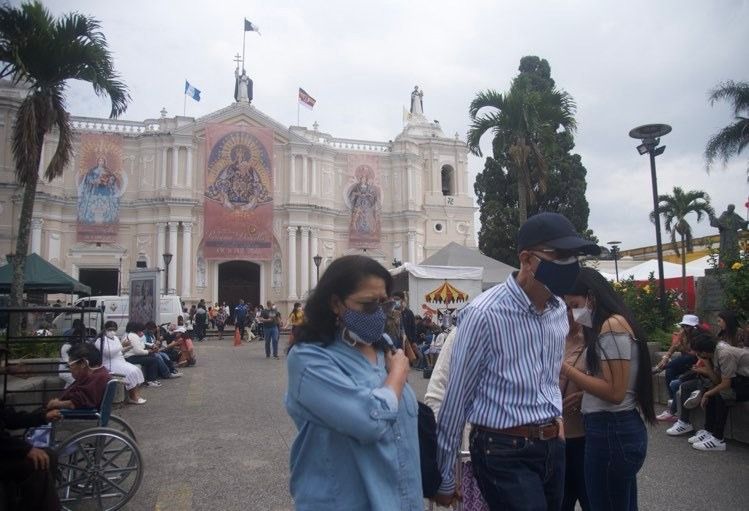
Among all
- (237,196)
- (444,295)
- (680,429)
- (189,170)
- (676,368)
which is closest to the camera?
(680,429)

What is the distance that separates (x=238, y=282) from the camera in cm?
3388

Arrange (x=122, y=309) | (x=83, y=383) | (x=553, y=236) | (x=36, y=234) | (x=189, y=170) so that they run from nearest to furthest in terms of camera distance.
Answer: (x=553, y=236)
(x=83, y=383)
(x=122, y=309)
(x=36, y=234)
(x=189, y=170)

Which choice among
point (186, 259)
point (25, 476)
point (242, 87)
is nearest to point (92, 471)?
point (25, 476)

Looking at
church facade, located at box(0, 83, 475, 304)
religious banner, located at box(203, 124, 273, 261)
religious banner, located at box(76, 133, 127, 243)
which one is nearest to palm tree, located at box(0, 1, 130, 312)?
church facade, located at box(0, 83, 475, 304)

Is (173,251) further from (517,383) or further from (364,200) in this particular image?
(517,383)

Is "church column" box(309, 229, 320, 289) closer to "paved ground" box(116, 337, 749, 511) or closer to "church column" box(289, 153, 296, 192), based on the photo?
"church column" box(289, 153, 296, 192)

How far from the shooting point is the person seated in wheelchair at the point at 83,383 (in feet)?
16.2

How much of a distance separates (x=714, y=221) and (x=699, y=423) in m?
6.61

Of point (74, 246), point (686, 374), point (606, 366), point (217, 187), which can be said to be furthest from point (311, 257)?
point (606, 366)

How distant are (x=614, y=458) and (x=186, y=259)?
31.1 m

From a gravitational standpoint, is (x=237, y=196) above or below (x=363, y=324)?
above

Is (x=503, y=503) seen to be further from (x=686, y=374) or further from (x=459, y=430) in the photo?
(x=686, y=374)

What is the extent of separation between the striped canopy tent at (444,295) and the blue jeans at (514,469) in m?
12.9

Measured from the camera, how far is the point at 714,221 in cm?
1173
